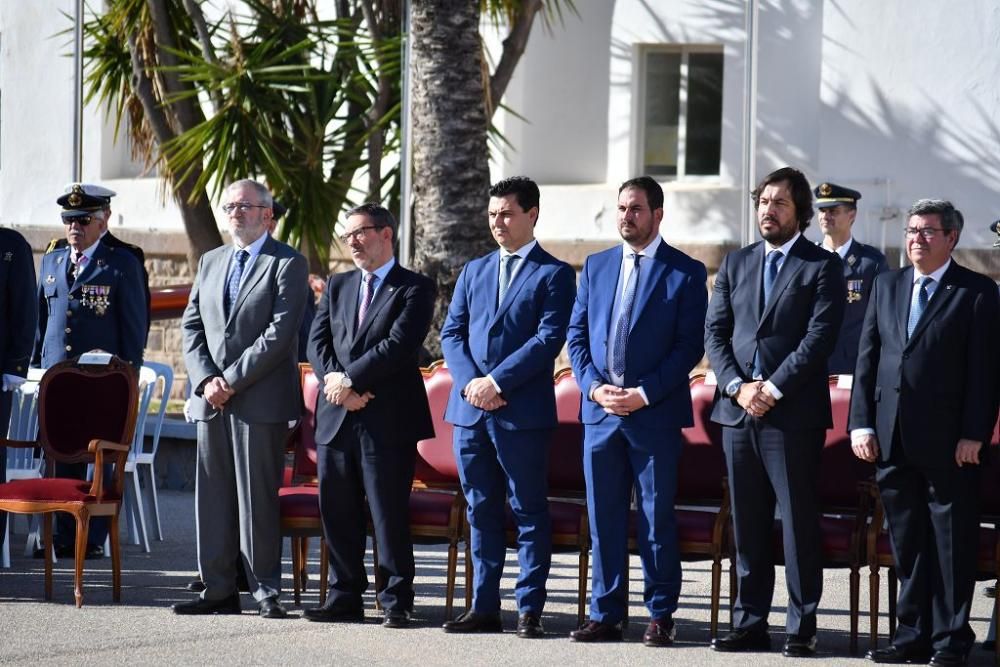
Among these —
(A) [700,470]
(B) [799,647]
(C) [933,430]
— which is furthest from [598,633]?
(C) [933,430]

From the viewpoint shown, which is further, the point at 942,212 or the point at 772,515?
the point at 772,515

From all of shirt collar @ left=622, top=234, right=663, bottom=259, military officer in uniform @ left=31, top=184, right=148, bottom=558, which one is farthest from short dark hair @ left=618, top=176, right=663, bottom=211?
military officer in uniform @ left=31, top=184, right=148, bottom=558

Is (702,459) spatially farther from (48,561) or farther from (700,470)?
(48,561)

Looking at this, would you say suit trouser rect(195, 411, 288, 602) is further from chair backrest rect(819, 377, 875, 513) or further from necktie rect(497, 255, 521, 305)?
chair backrest rect(819, 377, 875, 513)

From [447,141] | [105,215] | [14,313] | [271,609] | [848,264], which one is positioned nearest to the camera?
[271,609]

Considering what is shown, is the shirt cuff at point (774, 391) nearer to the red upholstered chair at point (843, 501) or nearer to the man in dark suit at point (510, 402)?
the red upholstered chair at point (843, 501)

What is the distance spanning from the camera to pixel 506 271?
7.33 metres

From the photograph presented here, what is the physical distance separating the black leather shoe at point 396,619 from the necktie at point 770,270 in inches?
77.2

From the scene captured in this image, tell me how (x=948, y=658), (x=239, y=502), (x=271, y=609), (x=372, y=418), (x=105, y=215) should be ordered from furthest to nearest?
1. (x=105, y=215)
2. (x=239, y=502)
3. (x=271, y=609)
4. (x=372, y=418)
5. (x=948, y=658)

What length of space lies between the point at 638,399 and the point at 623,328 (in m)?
0.33

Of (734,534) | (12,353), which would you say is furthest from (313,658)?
(12,353)

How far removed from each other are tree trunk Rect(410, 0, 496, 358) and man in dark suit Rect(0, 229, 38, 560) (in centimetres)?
340

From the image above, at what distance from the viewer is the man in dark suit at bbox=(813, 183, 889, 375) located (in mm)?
8805

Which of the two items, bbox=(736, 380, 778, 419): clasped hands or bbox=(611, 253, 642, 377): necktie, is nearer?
bbox=(736, 380, 778, 419): clasped hands
